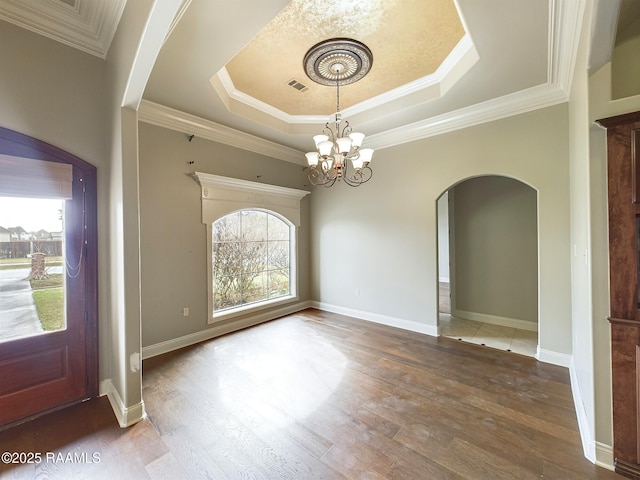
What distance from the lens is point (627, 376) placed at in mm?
1605

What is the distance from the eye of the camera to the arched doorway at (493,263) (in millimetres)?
4062

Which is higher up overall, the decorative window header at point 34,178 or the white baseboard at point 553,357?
the decorative window header at point 34,178

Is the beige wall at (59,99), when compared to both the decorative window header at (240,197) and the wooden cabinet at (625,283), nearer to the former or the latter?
the decorative window header at (240,197)

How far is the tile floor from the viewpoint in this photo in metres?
3.48

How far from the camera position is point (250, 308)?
4379 mm

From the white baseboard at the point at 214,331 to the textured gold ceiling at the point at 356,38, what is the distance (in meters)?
3.41

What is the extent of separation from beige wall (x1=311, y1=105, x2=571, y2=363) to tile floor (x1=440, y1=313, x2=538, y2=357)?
13.8 inches

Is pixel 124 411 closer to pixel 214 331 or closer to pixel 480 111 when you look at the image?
pixel 214 331

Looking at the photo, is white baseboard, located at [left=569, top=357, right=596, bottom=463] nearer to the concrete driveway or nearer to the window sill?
the window sill

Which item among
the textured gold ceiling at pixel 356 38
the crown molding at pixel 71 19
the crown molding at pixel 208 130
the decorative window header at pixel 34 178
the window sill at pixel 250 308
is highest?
the textured gold ceiling at pixel 356 38

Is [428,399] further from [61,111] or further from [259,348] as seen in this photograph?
[61,111]

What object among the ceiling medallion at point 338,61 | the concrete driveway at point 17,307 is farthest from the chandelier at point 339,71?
the concrete driveway at point 17,307

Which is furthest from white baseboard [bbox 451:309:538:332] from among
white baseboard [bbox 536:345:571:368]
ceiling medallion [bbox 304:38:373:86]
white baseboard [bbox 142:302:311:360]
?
ceiling medallion [bbox 304:38:373:86]

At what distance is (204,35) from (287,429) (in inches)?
129
